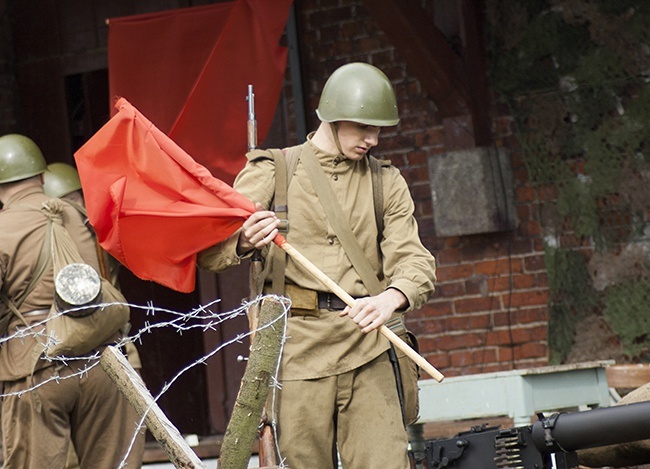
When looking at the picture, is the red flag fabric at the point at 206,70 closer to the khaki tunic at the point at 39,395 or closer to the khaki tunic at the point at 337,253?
the khaki tunic at the point at 39,395

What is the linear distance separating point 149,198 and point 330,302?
0.77 metres

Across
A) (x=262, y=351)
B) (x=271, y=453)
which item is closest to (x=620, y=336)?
(x=271, y=453)

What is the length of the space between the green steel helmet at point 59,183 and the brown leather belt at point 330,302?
8.74 ft

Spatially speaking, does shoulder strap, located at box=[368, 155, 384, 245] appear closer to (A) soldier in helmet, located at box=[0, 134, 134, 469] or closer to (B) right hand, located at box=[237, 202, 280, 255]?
(B) right hand, located at box=[237, 202, 280, 255]

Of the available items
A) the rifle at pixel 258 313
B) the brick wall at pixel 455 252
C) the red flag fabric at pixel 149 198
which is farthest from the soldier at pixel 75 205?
the red flag fabric at pixel 149 198

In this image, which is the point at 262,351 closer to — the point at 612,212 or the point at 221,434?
the point at 612,212

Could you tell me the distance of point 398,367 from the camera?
539 centimetres

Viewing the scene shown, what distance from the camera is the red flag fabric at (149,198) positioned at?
5.08m

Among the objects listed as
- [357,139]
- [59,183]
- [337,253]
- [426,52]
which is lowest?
[337,253]

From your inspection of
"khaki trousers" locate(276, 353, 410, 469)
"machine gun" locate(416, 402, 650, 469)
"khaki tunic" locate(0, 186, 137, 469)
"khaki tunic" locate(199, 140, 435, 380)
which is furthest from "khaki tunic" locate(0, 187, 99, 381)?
"machine gun" locate(416, 402, 650, 469)

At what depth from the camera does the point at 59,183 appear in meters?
7.57

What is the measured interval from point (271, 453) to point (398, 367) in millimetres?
680

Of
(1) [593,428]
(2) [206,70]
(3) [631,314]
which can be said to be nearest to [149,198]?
(1) [593,428]

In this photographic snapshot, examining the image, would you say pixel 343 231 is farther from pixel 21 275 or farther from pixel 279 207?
pixel 21 275
